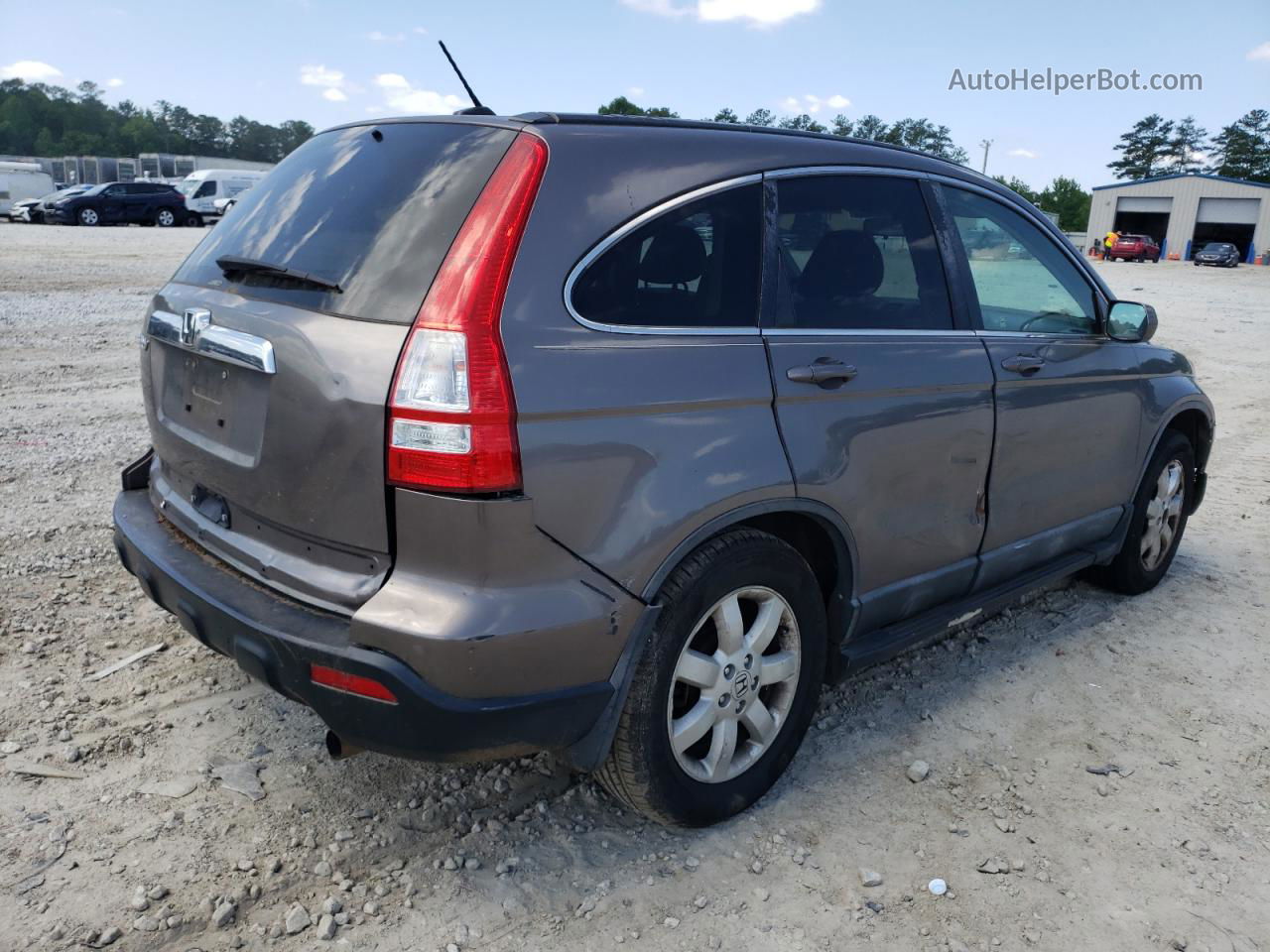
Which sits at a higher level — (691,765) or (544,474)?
(544,474)

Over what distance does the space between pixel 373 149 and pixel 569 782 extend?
6.33 ft

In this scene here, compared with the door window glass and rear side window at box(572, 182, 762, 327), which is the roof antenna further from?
the door window glass

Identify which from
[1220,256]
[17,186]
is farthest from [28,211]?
[1220,256]

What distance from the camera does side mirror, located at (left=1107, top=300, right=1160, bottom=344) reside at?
157 inches

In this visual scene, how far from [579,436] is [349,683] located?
2.49 feet

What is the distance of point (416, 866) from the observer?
263 cm

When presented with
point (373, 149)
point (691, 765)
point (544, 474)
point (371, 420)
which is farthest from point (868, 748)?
point (373, 149)

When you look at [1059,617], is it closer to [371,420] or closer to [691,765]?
[691,765]

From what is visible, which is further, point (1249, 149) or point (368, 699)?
point (1249, 149)

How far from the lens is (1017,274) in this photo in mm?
3740

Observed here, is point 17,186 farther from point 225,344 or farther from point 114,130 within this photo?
point 114,130

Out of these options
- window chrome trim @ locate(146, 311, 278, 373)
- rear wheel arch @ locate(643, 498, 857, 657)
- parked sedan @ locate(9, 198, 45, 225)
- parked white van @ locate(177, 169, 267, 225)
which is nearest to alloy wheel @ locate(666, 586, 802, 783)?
rear wheel arch @ locate(643, 498, 857, 657)

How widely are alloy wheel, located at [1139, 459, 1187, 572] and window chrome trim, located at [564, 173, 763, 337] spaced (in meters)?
2.90

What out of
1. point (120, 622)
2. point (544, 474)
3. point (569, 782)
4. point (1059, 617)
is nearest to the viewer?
point (544, 474)
